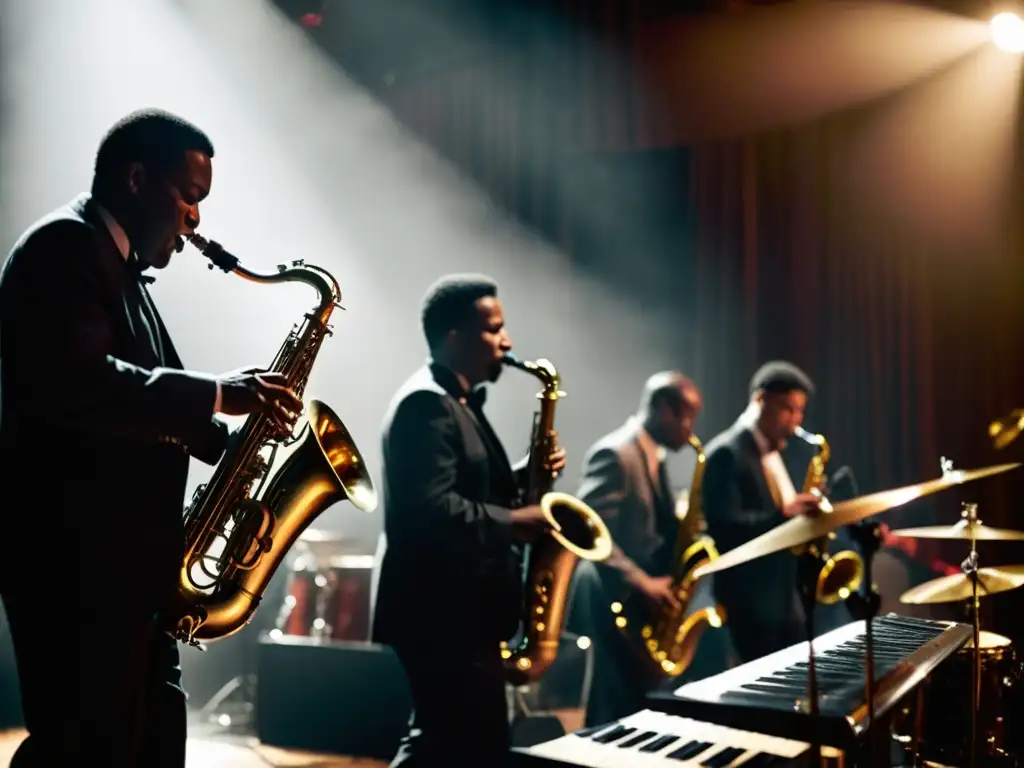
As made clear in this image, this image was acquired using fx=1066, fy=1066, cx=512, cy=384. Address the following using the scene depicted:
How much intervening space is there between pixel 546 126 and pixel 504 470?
5.00m

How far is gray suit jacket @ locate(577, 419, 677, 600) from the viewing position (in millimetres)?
5141

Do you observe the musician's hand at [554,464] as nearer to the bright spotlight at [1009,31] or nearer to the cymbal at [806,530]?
the cymbal at [806,530]

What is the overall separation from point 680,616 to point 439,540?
2.37 meters

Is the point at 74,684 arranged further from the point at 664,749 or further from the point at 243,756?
the point at 243,756

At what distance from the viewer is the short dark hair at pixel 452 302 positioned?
3865 millimetres

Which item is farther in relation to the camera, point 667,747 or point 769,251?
point 769,251

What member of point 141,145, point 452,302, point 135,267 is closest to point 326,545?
point 452,302

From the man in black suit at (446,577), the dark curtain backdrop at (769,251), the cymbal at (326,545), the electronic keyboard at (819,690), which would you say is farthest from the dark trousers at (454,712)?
the dark curtain backdrop at (769,251)

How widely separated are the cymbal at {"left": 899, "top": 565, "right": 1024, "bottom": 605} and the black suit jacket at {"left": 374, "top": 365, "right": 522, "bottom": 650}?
1403mm

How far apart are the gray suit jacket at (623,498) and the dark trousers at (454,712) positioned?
5.67 ft

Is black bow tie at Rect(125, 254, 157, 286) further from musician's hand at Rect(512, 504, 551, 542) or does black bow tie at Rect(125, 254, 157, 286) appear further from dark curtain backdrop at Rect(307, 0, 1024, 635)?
dark curtain backdrop at Rect(307, 0, 1024, 635)

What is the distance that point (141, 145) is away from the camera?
246 cm

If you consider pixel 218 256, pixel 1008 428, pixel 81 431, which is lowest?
pixel 81 431

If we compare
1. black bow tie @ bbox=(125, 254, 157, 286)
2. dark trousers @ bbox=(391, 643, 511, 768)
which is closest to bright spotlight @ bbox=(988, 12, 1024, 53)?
dark trousers @ bbox=(391, 643, 511, 768)
